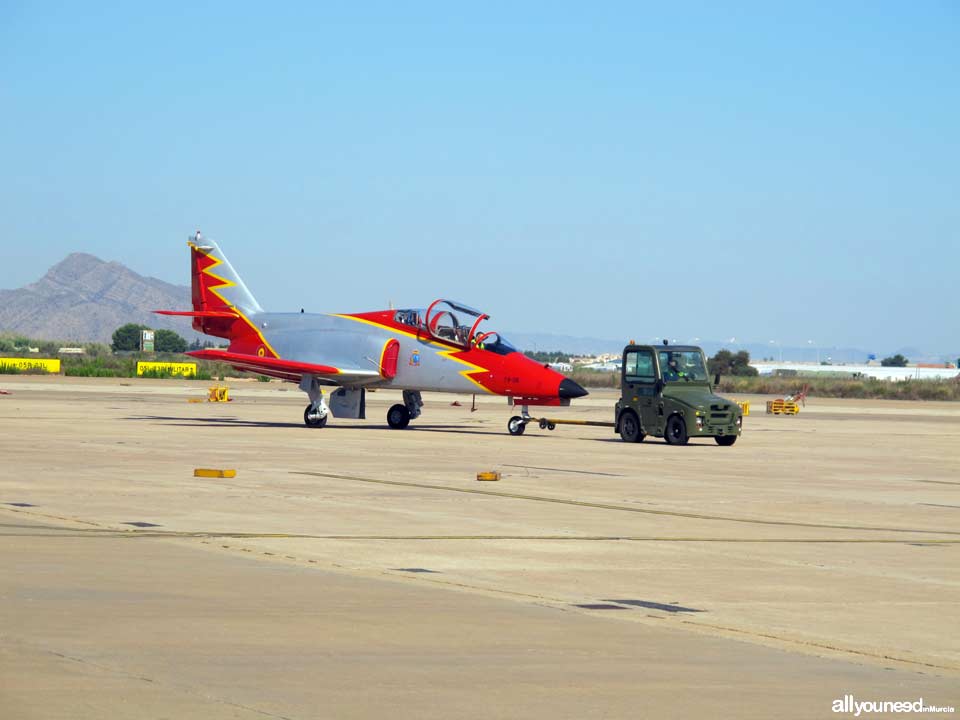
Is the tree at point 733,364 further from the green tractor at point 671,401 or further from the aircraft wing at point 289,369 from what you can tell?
the green tractor at point 671,401

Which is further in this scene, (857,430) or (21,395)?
(21,395)

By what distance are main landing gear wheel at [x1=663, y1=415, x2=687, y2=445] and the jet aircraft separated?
7.99 ft

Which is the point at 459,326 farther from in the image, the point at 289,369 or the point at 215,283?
the point at 215,283

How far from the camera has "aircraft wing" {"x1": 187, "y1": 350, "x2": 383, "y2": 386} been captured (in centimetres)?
3856

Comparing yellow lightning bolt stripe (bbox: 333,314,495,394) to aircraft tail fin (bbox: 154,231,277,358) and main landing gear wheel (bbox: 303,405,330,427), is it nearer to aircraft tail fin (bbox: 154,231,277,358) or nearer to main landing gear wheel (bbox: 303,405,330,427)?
main landing gear wheel (bbox: 303,405,330,427)

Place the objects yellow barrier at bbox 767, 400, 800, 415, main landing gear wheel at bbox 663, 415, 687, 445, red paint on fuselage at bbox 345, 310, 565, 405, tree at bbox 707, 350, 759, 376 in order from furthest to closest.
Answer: tree at bbox 707, 350, 759, 376 < yellow barrier at bbox 767, 400, 800, 415 < red paint on fuselage at bbox 345, 310, 565, 405 < main landing gear wheel at bbox 663, 415, 687, 445

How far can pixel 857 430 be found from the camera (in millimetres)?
45906

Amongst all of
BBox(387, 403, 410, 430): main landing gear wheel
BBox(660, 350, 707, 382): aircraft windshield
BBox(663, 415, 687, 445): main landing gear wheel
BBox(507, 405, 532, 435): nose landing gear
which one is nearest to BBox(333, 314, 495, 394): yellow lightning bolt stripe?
BBox(507, 405, 532, 435): nose landing gear

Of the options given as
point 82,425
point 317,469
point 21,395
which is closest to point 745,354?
point 21,395

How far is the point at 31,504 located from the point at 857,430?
3360 centimetres

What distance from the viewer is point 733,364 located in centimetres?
17188

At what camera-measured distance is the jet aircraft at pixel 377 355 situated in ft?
121

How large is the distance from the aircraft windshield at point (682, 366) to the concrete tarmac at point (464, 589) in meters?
9.01

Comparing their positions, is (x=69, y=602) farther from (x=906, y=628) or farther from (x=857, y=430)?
(x=857, y=430)
